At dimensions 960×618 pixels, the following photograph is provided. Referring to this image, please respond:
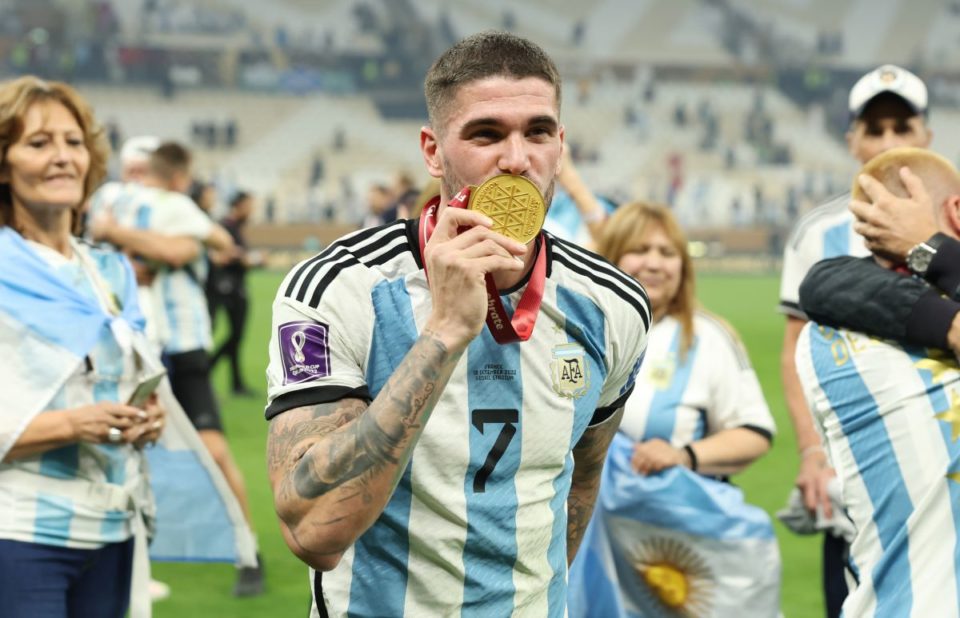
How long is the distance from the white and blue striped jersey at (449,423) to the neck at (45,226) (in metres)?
1.55

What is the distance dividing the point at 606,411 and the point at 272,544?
15.1ft

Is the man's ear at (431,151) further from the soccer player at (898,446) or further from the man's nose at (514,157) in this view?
the soccer player at (898,446)

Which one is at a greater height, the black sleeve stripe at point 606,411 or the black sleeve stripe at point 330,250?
the black sleeve stripe at point 330,250

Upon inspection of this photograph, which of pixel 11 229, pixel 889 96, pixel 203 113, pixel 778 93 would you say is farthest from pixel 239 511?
pixel 778 93

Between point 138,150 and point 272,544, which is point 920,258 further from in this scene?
point 138,150

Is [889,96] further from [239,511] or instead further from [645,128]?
[645,128]

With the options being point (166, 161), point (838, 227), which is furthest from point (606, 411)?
point (166, 161)

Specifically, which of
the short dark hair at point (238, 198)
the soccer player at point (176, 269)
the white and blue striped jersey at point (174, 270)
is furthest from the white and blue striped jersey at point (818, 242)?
the short dark hair at point (238, 198)

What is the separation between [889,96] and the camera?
4191 mm

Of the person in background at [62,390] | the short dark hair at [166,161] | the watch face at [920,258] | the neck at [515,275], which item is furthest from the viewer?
the short dark hair at [166,161]

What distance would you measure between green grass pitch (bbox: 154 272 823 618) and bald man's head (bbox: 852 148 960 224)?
132 inches

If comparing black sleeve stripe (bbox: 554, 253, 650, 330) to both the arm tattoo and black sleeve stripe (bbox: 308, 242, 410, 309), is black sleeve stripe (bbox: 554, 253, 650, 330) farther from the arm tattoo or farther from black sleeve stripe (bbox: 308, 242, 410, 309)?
the arm tattoo

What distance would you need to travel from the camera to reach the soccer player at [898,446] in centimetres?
252

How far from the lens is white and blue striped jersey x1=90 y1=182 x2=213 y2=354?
6.34 meters
